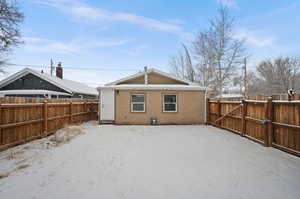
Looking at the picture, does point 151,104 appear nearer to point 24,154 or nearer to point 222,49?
point 24,154

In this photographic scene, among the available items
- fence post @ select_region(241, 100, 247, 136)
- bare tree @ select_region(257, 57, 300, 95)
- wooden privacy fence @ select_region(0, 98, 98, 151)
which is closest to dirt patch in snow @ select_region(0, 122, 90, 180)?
wooden privacy fence @ select_region(0, 98, 98, 151)

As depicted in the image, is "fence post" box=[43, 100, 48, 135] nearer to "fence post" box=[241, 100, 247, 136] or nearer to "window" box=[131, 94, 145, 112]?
"window" box=[131, 94, 145, 112]

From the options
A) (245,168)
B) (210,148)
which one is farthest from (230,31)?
(245,168)

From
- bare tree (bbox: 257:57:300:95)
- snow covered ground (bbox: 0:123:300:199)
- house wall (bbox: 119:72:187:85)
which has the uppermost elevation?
bare tree (bbox: 257:57:300:95)

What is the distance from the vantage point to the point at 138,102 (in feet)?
37.1

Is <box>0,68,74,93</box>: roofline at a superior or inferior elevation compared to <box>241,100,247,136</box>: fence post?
superior

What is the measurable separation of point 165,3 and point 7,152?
515 inches

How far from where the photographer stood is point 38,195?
2883 mm

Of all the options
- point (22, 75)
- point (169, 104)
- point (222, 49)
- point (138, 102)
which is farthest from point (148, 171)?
point (222, 49)

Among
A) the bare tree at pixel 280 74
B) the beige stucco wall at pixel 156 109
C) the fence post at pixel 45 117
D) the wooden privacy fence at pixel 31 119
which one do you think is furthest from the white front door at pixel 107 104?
the bare tree at pixel 280 74

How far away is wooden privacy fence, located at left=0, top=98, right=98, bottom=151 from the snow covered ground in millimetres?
521

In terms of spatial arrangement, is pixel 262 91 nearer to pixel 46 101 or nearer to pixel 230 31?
pixel 230 31

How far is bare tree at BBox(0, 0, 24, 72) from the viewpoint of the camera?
10.8 m

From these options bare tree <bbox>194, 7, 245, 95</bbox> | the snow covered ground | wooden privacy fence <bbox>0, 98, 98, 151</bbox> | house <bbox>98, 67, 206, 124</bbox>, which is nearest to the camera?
the snow covered ground
